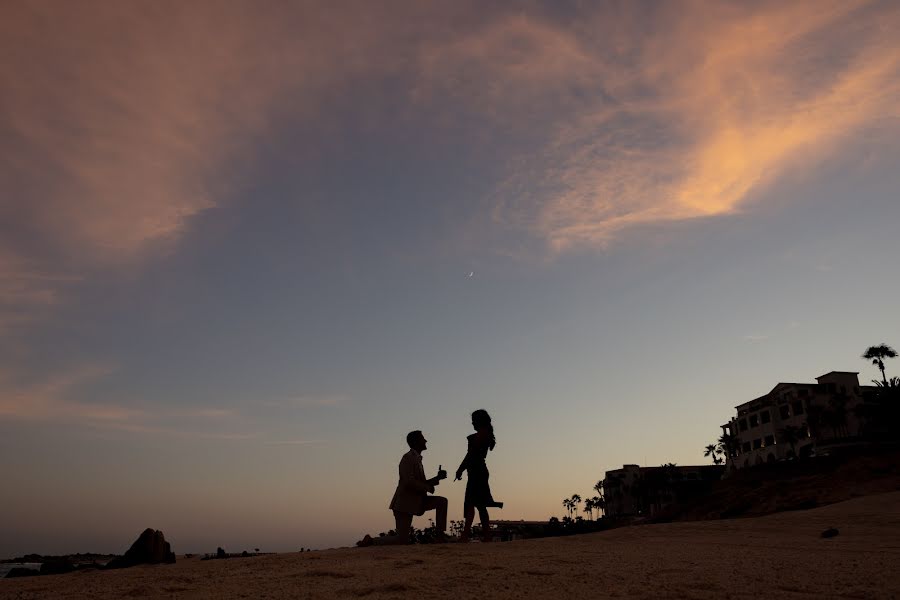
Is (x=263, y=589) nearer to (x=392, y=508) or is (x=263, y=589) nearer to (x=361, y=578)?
(x=361, y=578)

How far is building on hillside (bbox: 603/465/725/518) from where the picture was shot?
11425 centimetres

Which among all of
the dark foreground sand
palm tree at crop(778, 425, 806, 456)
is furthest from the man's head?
palm tree at crop(778, 425, 806, 456)

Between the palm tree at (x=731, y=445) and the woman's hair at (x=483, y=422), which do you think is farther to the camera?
the palm tree at (x=731, y=445)

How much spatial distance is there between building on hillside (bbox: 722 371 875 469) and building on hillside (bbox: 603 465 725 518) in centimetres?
2402

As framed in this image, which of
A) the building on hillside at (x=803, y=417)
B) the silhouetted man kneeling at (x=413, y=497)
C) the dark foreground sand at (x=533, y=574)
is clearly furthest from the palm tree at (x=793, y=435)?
the silhouetted man kneeling at (x=413, y=497)

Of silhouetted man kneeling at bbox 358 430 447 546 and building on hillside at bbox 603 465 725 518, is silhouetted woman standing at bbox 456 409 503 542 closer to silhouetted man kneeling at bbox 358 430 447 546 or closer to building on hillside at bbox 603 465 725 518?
silhouetted man kneeling at bbox 358 430 447 546

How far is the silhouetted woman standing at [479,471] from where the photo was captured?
11.2m

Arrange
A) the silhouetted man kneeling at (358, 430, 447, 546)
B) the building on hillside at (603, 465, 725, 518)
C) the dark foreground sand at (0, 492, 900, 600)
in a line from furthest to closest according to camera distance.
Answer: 1. the building on hillside at (603, 465, 725, 518)
2. the silhouetted man kneeling at (358, 430, 447, 546)
3. the dark foreground sand at (0, 492, 900, 600)

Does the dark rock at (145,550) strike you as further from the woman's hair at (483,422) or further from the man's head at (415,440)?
the woman's hair at (483,422)

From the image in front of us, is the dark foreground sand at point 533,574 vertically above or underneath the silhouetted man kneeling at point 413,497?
underneath

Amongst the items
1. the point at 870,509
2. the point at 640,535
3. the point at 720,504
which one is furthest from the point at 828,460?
the point at 640,535

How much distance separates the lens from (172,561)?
8664 millimetres

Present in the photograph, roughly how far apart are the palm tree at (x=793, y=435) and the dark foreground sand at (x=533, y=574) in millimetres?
83383

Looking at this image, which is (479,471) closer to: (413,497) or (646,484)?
(413,497)
